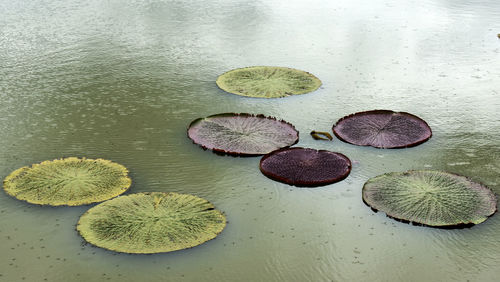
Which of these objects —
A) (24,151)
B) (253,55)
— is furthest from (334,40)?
(24,151)

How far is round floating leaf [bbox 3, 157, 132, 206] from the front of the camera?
10.4ft

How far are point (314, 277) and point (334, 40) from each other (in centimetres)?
381

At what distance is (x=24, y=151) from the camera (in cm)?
371

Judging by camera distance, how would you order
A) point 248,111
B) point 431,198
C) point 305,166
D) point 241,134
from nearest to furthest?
point 431,198
point 305,166
point 241,134
point 248,111

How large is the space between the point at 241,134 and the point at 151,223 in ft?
3.86

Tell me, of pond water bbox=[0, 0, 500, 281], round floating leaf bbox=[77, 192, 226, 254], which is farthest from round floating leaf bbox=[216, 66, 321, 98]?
round floating leaf bbox=[77, 192, 226, 254]

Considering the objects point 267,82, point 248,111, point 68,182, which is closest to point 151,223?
point 68,182

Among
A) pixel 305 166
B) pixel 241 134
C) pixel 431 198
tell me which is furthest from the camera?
pixel 241 134

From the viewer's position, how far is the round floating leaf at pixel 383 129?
3865mm

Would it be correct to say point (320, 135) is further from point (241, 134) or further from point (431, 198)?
point (431, 198)

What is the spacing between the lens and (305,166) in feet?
11.6

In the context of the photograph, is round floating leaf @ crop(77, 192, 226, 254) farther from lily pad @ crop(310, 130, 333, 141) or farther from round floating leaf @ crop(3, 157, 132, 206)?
lily pad @ crop(310, 130, 333, 141)

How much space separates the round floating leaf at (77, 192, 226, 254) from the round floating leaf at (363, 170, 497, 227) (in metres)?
0.94

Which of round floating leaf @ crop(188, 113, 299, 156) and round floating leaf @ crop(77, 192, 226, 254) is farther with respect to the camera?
round floating leaf @ crop(188, 113, 299, 156)
